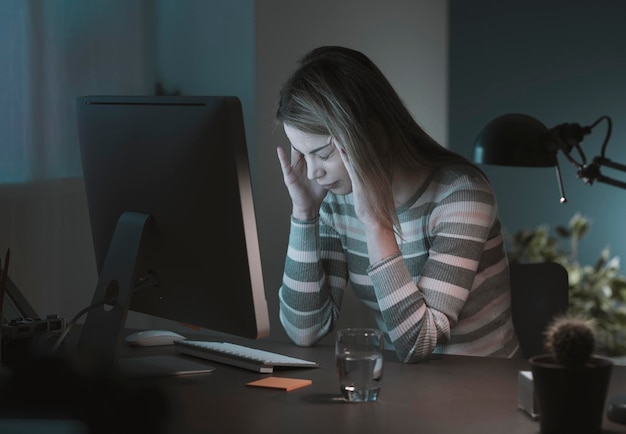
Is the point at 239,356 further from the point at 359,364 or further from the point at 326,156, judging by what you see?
the point at 326,156

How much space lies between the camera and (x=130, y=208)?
1.51m

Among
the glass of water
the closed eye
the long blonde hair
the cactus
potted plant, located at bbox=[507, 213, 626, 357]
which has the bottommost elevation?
potted plant, located at bbox=[507, 213, 626, 357]

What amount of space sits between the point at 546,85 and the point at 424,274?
3.08 m

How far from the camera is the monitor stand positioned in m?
1.47

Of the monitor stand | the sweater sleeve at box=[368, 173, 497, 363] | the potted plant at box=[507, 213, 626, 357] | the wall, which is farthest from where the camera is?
the wall

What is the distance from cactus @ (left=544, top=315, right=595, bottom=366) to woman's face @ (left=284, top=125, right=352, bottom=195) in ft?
2.67

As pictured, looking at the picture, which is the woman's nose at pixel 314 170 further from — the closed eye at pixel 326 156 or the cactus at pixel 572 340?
the cactus at pixel 572 340

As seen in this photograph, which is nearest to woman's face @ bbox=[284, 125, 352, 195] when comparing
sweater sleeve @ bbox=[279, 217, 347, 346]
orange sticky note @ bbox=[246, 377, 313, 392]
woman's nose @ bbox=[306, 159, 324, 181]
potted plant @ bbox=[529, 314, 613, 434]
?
woman's nose @ bbox=[306, 159, 324, 181]

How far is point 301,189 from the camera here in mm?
1918

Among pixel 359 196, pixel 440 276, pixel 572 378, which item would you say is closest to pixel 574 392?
pixel 572 378

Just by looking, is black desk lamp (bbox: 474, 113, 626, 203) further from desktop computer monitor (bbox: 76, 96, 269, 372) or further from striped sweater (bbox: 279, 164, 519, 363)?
desktop computer monitor (bbox: 76, 96, 269, 372)

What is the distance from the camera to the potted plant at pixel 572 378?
1025 mm

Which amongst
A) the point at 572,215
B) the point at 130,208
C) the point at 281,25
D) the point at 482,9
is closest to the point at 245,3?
the point at 281,25

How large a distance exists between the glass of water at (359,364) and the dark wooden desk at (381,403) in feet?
0.06
